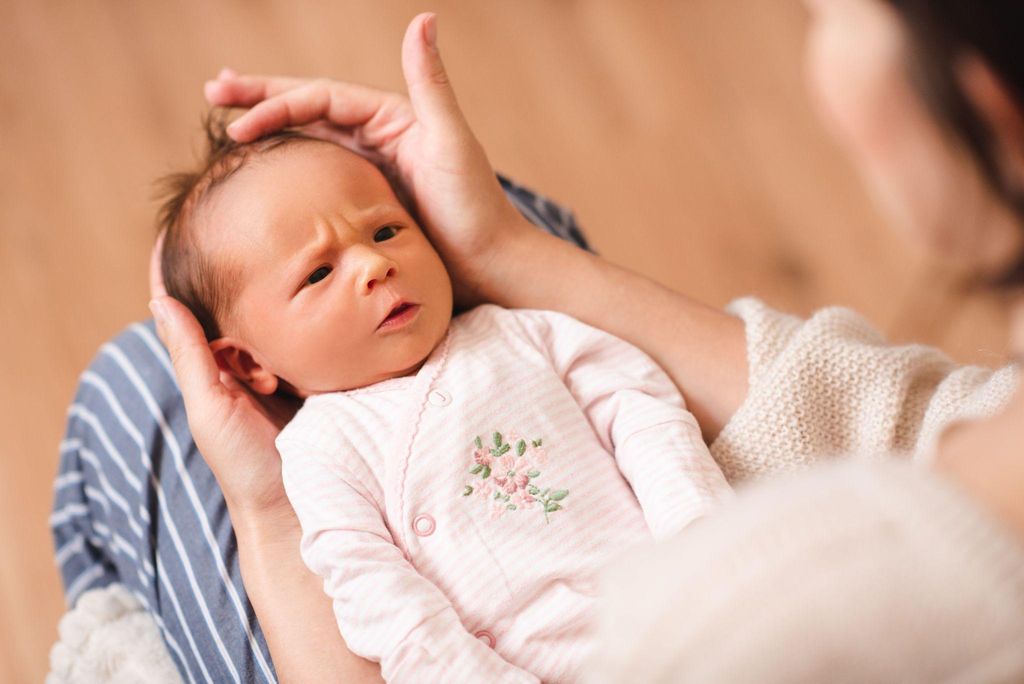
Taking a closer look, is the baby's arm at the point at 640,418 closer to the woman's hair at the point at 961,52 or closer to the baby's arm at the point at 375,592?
the baby's arm at the point at 375,592

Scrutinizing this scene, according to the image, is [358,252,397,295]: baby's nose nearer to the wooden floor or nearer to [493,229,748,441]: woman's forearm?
[493,229,748,441]: woman's forearm

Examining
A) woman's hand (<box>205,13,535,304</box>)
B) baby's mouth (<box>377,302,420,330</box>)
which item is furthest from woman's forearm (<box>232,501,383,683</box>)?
woman's hand (<box>205,13,535,304</box>)

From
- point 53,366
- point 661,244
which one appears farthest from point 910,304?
point 53,366

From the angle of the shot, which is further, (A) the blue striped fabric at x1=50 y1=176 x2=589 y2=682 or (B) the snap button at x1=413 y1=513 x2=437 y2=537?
(A) the blue striped fabric at x1=50 y1=176 x2=589 y2=682

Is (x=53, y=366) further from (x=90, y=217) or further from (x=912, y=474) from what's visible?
(x=912, y=474)

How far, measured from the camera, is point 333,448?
954 mm

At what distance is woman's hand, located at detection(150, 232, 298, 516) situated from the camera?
99cm

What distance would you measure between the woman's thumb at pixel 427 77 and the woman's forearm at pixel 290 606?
0.47 meters

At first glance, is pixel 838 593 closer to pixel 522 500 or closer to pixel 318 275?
pixel 522 500

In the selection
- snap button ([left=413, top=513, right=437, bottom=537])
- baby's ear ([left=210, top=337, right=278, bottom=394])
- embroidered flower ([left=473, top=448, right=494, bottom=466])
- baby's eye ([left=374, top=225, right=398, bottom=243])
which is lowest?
snap button ([left=413, top=513, right=437, bottom=537])

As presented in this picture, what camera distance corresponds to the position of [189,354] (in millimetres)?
1018

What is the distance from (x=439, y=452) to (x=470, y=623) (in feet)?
0.55

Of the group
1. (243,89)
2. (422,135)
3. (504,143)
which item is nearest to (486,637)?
(422,135)

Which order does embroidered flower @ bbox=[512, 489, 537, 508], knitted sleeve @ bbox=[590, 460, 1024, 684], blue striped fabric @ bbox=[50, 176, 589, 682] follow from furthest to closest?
blue striped fabric @ bbox=[50, 176, 589, 682] → embroidered flower @ bbox=[512, 489, 537, 508] → knitted sleeve @ bbox=[590, 460, 1024, 684]
